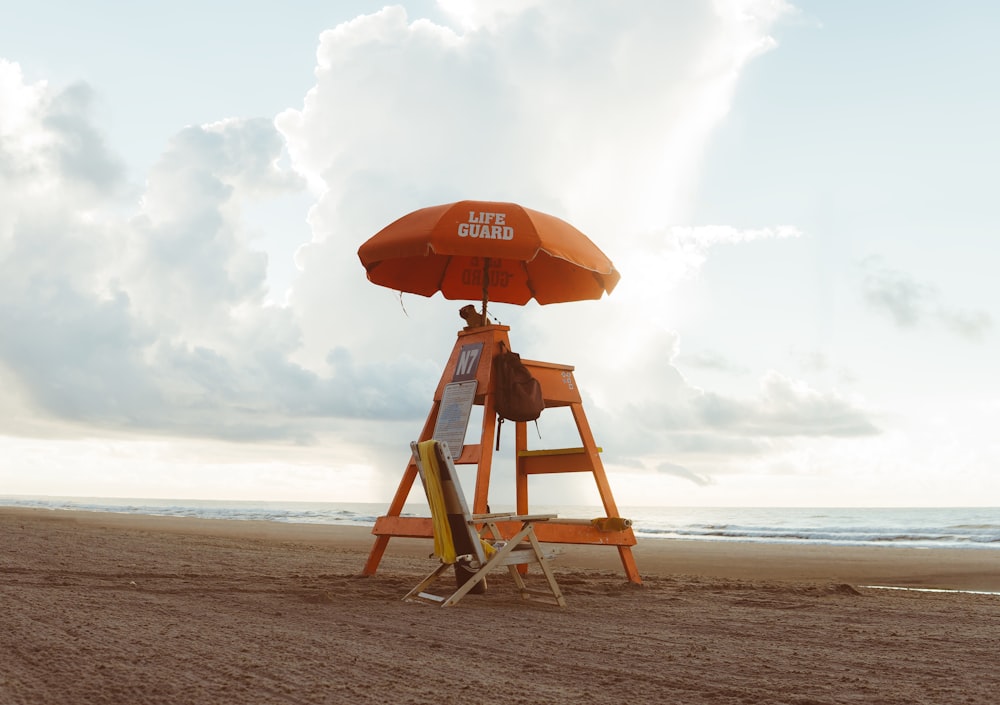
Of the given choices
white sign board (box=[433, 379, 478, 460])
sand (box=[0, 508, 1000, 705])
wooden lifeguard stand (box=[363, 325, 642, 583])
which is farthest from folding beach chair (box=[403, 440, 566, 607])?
white sign board (box=[433, 379, 478, 460])

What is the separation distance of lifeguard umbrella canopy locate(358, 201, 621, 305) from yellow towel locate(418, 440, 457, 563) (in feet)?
5.46

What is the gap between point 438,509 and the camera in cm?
578

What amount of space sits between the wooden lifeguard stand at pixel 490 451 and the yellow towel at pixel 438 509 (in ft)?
2.13

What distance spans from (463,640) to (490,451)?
2314mm

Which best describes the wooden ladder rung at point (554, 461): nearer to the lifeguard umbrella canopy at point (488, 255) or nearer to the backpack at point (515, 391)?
the backpack at point (515, 391)

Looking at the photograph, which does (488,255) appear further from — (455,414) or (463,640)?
(463,640)

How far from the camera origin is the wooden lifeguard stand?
261 inches

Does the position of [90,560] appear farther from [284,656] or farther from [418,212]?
[284,656]

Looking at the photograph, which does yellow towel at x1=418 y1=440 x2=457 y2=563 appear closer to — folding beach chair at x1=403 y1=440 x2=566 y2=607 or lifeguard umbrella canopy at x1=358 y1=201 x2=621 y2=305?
folding beach chair at x1=403 y1=440 x2=566 y2=607

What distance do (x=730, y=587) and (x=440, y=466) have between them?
3375mm

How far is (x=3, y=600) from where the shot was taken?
5242 mm

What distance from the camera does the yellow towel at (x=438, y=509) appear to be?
18.9ft

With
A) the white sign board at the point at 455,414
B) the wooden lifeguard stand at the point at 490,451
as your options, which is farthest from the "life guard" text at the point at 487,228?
the white sign board at the point at 455,414

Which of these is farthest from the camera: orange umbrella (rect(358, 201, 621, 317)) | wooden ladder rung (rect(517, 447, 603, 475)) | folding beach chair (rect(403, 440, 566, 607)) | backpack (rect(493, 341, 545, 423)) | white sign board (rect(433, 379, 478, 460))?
wooden ladder rung (rect(517, 447, 603, 475))
